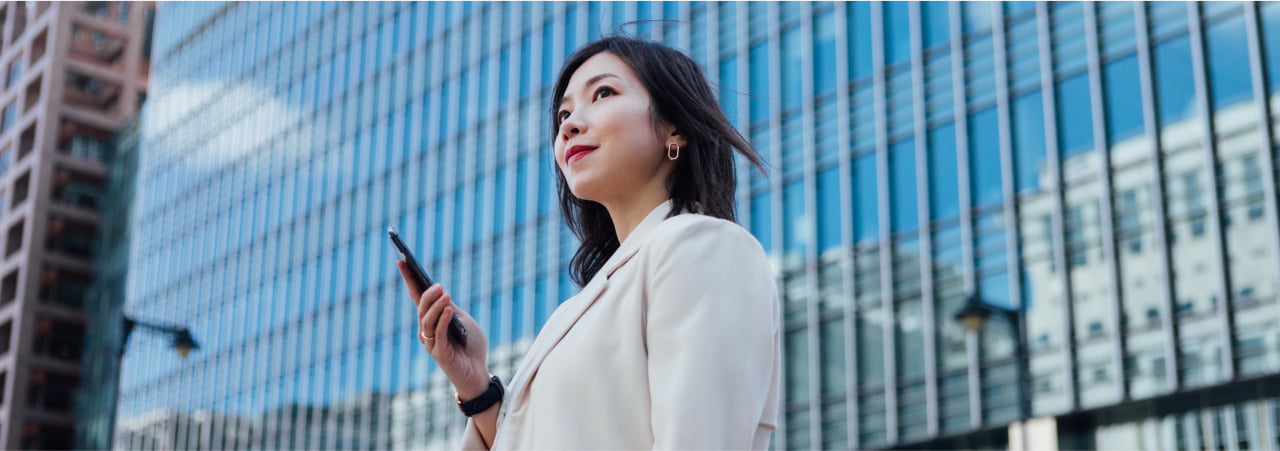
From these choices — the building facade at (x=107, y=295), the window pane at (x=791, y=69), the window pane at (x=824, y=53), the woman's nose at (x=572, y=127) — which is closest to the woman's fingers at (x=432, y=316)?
the woman's nose at (x=572, y=127)

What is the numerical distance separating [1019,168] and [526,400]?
78.3 ft

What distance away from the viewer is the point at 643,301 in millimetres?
2990

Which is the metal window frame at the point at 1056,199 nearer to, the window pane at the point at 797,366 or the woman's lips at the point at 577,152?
the window pane at the point at 797,366

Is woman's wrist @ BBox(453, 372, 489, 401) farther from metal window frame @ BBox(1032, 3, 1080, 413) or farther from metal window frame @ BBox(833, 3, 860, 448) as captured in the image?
metal window frame @ BBox(833, 3, 860, 448)

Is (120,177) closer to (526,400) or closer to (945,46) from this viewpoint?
(945,46)

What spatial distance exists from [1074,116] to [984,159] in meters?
1.86

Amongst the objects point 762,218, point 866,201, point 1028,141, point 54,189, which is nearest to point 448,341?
point 1028,141

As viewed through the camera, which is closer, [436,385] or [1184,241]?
[1184,241]

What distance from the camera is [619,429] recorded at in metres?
2.89

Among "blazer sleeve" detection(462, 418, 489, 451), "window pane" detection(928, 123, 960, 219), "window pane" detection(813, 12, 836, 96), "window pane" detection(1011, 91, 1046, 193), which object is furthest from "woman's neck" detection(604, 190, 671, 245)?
"window pane" detection(813, 12, 836, 96)

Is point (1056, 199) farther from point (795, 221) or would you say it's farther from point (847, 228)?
point (795, 221)

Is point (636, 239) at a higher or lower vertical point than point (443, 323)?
higher

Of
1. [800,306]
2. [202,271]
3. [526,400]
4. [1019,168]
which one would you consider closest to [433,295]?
[526,400]

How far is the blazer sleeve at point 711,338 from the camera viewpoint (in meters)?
2.70
